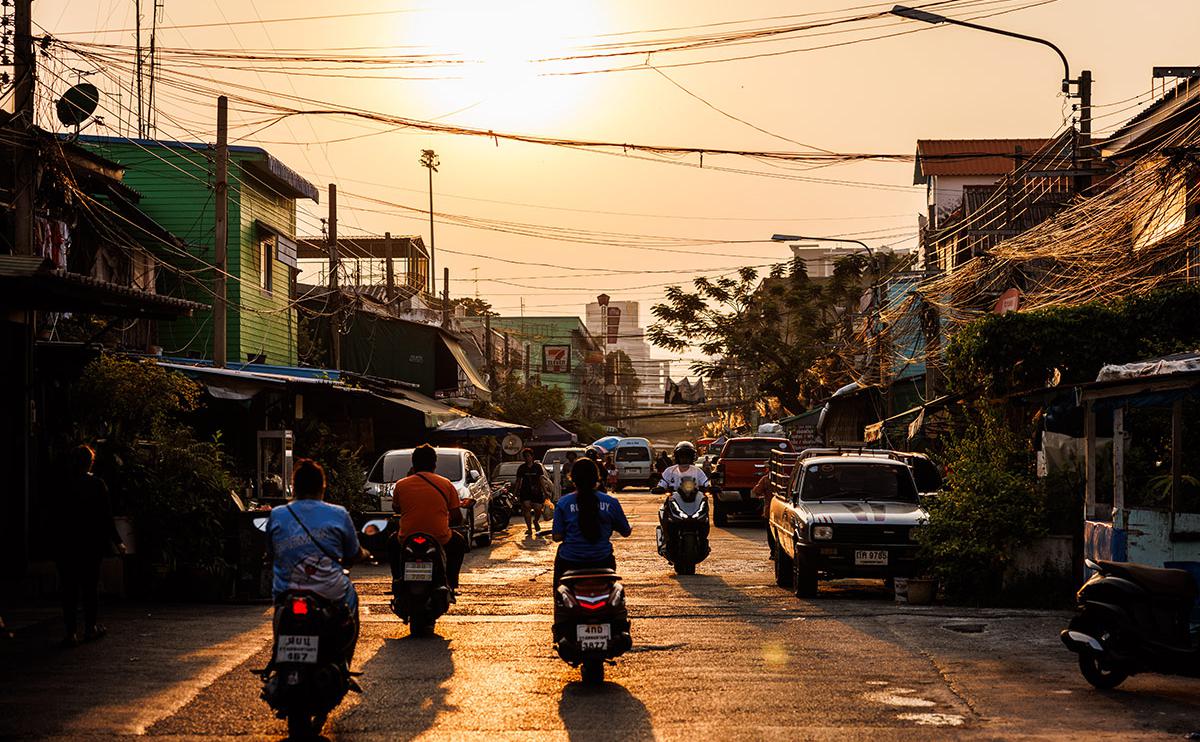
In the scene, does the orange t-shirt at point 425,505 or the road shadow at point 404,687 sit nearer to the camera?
the road shadow at point 404,687

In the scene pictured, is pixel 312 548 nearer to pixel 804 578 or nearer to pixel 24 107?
pixel 804 578

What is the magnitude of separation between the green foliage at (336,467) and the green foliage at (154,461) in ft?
17.9

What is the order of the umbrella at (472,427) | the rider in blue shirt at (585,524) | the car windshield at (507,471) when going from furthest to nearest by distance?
the car windshield at (507,471), the umbrella at (472,427), the rider in blue shirt at (585,524)

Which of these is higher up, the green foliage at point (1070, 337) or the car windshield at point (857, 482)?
the green foliage at point (1070, 337)

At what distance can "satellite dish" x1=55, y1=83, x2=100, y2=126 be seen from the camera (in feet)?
66.8

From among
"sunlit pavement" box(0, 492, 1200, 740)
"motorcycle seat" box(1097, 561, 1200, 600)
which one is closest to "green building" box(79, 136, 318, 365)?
"sunlit pavement" box(0, 492, 1200, 740)

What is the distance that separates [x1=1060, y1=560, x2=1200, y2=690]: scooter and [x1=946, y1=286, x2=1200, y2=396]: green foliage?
865 cm

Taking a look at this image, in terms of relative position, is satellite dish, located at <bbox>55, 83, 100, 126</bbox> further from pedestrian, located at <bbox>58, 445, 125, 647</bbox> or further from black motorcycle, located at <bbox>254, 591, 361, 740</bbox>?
black motorcycle, located at <bbox>254, 591, 361, 740</bbox>

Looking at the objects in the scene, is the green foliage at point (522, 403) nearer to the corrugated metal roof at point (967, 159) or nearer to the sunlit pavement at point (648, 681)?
the corrugated metal roof at point (967, 159)

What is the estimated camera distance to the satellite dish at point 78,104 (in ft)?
66.8

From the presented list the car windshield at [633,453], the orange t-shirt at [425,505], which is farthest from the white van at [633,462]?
the orange t-shirt at [425,505]

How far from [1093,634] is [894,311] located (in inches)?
866

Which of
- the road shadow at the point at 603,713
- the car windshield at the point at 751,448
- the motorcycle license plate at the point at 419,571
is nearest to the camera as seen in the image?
the road shadow at the point at 603,713

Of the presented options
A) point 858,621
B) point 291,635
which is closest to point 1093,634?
point 858,621
